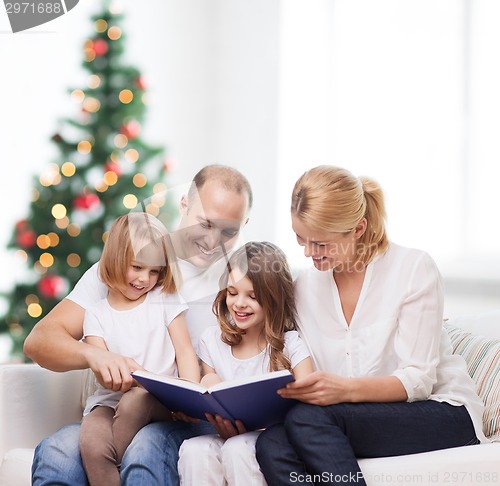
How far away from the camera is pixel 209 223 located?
1.98 meters

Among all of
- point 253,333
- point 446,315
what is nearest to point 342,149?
point 446,315

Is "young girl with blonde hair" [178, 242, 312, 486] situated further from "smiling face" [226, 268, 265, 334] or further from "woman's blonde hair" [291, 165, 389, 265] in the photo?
"woman's blonde hair" [291, 165, 389, 265]

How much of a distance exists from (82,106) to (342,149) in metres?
1.34

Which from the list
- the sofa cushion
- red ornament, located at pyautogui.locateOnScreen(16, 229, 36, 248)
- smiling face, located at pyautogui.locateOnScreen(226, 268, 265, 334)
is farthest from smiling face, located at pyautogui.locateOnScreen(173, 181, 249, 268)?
red ornament, located at pyautogui.locateOnScreen(16, 229, 36, 248)

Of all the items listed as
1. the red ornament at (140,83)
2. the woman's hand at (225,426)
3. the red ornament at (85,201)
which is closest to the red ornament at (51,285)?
the red ornament at (85,201)

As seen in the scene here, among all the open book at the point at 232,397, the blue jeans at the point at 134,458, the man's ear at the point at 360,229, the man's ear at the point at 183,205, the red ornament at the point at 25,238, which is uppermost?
the man's ear at the point at 183,205

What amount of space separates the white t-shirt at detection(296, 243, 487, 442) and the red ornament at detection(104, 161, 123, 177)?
2028mm

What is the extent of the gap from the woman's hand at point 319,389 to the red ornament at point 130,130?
7.94 ft

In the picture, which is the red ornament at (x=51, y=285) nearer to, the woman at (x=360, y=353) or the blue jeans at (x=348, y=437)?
the woman at (x=360, y=353)

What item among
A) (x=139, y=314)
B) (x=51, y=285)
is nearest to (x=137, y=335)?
(x=139, y=314)

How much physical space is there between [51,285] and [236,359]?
1.95 meters

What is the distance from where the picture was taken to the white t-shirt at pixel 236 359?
187cm

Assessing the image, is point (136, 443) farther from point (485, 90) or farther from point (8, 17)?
point (8, 17)

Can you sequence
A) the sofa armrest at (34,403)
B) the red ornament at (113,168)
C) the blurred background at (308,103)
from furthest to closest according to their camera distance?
the red ornament at (113,168) < the blurred background at (308,103) < the sofa armrest at (34,403)
